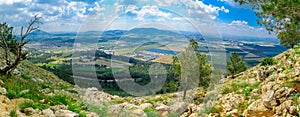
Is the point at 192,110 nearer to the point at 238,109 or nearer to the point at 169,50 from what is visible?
the point at 238,109

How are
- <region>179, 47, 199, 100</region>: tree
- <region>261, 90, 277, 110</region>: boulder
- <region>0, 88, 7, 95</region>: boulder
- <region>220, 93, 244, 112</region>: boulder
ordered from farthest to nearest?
<region>179, 47, 199, 100</region>: tree, <region>220, 93, 244, 112</region>: boulder, <region>261, 90, 277, 110</region>: boulder, <region>0, 88, 7, 95</region>: boulder

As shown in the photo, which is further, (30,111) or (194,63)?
(194,63)

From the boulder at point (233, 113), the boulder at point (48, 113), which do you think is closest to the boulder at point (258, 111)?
the boulder at point (233, 113)

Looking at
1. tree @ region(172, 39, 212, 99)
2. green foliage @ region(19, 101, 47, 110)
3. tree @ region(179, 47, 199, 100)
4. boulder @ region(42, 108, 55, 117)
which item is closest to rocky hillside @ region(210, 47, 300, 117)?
tree @ region(179, 47, 199, 100)

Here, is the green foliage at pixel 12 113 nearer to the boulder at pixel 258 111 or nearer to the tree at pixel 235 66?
the boulder at pixel 258 111

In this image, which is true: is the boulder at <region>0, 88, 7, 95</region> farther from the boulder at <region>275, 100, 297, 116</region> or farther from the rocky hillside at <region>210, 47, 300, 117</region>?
the boulder at <region>275, 100, 297, 116</region>

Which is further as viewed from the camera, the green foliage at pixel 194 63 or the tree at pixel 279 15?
the green foliage at pixel 194 63

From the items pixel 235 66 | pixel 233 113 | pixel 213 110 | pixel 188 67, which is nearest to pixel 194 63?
pixel 188 67

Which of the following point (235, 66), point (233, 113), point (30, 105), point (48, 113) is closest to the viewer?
point (48, 113)

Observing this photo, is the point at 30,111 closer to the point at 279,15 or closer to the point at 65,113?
the point at 65,113
